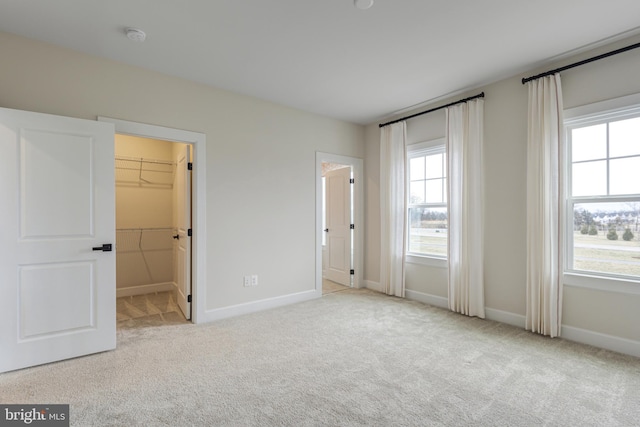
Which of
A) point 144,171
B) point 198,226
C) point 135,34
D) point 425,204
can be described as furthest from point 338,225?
point 135,34

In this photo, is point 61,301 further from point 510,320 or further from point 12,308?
point 510,320

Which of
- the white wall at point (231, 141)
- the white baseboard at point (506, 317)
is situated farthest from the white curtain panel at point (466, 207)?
the white wall at point (231, 141)

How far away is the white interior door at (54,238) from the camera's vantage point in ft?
7.89

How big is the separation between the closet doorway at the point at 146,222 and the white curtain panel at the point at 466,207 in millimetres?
3712

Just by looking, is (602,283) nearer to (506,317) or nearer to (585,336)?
(585,336)

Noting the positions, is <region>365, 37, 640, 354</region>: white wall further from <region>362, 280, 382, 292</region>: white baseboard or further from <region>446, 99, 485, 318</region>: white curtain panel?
<region>362, 280, 382, 292</region>: white baseboard

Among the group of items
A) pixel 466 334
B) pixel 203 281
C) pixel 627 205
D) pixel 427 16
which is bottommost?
pixel 466 334

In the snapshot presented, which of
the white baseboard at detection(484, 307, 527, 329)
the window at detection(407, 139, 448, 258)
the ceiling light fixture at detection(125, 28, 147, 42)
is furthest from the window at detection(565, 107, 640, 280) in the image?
the ceiling light fixture at detection(125, 28, 147, 42)

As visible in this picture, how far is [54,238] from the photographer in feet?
8.42

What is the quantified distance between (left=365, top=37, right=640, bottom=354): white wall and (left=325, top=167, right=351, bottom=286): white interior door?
1.24 meters

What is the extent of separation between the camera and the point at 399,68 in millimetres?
3244

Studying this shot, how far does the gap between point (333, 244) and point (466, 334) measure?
2.94 meters

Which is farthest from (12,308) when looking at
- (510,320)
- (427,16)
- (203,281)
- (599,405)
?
(510,320)

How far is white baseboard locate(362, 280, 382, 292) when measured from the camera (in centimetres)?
506
